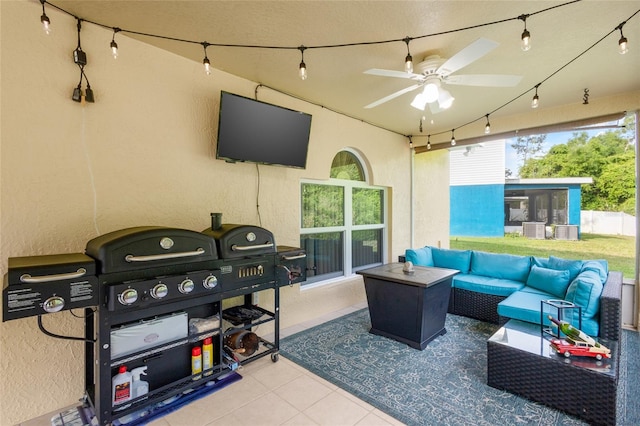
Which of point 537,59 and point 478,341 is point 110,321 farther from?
point 537,59

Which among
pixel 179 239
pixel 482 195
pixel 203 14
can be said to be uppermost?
pixel 203 14

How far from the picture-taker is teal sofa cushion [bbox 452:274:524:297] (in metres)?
3.72

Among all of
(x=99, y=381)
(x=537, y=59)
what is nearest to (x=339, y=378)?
(x=99, y=381)

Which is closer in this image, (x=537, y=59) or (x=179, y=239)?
(x=179, y=239)

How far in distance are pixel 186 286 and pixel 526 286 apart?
4.16m

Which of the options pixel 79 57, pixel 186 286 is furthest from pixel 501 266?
pixel 79 57

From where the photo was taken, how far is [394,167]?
5.24m

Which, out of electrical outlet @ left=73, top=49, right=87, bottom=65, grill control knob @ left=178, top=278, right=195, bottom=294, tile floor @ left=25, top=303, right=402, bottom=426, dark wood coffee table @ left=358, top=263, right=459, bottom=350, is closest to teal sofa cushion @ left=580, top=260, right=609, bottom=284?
dark wood coffee table @ left=358, top=263, right=459, bottom=350

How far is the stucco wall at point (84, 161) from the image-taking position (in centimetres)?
192

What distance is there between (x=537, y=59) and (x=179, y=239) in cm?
354

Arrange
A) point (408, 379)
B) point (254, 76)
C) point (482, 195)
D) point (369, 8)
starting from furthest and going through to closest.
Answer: point (482, 195) < point (254, 76) < point (408, 379) < point (369, 8)

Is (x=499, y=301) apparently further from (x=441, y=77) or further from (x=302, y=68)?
(x=302, y=68)

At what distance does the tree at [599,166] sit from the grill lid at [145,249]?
212 inches

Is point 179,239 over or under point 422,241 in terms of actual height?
over
